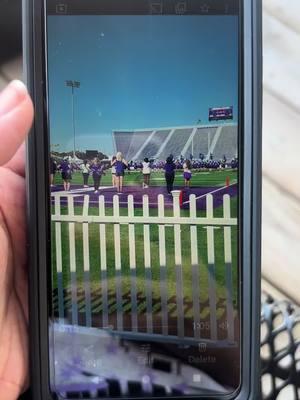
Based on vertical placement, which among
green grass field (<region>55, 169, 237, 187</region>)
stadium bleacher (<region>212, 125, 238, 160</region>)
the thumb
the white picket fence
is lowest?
the white picket fence

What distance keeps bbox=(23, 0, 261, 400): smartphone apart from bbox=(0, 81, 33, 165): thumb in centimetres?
2

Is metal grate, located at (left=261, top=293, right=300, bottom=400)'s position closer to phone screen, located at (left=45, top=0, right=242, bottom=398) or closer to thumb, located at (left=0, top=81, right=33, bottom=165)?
phone screen, located at (left=45, top=0, right=242, bottom=398)

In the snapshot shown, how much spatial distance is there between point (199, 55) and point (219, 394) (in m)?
0.17

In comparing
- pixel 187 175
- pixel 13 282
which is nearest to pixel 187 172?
pixel 187 175

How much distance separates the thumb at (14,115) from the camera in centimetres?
23

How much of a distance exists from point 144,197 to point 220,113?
58mm

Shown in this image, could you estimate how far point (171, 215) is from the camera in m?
0.28

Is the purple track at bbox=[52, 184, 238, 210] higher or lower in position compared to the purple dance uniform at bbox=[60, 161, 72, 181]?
lower

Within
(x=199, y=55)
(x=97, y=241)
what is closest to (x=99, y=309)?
(x=97, y=241)

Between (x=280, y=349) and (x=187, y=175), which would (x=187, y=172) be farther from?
(x=280, y=349)

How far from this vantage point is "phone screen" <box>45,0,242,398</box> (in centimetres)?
26

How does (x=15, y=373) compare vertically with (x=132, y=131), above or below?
below

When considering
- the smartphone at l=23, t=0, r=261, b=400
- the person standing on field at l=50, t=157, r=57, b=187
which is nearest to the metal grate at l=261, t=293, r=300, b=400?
the smartphone at l=23, t=0, r=261, b=400

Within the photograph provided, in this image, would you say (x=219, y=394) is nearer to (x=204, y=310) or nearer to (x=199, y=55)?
(x=204, y=310)
